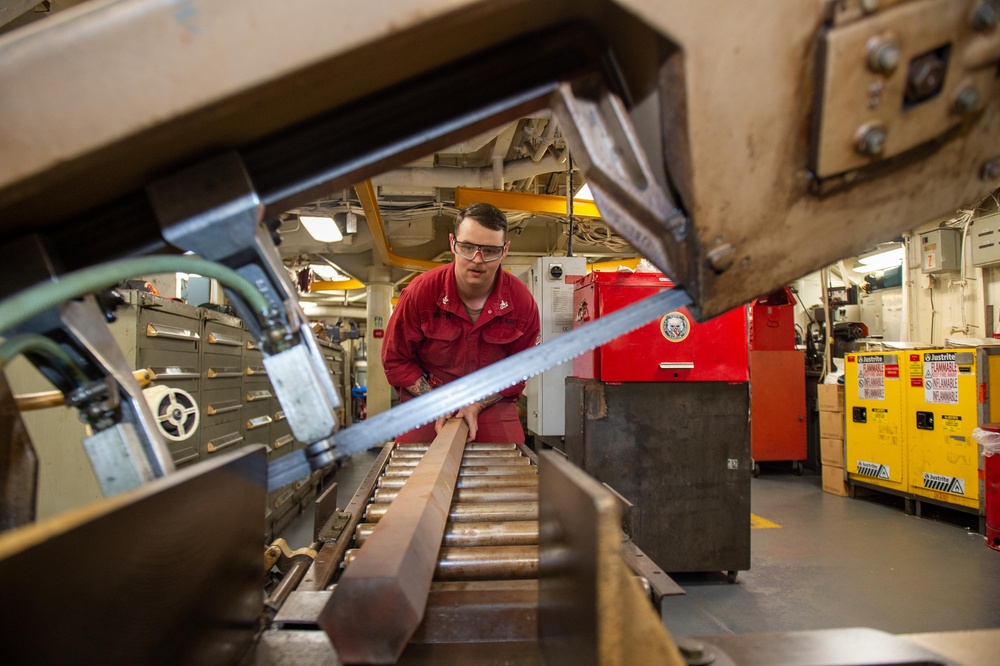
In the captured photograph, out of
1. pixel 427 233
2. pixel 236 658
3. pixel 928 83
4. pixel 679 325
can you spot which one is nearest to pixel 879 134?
pixel 928 83

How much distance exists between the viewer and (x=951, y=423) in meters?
3.89

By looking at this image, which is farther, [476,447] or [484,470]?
[476,447]

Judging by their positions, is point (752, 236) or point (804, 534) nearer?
point (752, 236)

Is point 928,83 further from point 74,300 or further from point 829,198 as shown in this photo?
point 74,300

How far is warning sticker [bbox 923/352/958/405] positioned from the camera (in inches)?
153

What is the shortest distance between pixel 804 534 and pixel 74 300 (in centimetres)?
452

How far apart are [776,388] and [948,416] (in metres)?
1.73

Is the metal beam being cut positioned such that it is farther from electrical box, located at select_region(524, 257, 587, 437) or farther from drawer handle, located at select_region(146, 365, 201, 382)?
electrical box, located at select_region(524, 257, 587, 437)

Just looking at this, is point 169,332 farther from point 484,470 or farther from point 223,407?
point 484,470

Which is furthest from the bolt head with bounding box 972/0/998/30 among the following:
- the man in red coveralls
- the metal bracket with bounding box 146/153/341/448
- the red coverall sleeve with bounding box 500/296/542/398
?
the red coverall sleeve with bounding box 500/296/542/398

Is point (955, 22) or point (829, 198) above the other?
point (955, 22)

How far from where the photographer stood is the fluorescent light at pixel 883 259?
643 cm

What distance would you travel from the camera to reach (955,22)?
60cm

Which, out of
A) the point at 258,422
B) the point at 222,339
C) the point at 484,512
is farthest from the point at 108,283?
the point at 258,422
